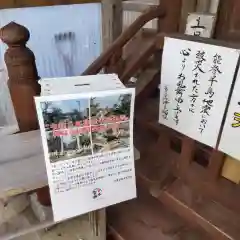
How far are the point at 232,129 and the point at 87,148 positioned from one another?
0.51 meters

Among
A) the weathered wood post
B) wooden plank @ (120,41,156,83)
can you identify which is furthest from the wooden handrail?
the weathered wood post

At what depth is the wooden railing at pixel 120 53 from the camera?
4.90ft

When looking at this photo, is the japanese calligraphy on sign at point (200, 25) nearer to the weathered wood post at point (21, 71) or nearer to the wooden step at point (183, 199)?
the wooden step at point (183, 199)

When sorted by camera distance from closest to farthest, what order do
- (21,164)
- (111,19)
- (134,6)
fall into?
(21,164)
(111,19)
(134,6)

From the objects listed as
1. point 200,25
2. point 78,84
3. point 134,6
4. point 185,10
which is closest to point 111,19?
point 134,6

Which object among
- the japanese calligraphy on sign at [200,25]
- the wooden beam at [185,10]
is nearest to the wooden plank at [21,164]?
the japanese calligraphy on sign at [200,25]

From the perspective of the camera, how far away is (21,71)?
3.45 ft

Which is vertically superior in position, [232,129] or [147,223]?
[232,129]

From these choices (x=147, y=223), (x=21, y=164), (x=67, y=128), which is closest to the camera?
(x=67, y=128)

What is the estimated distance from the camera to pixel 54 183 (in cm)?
96

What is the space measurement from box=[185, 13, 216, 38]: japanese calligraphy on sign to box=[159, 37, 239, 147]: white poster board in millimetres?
348

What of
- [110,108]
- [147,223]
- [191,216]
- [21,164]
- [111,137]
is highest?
[110,108]

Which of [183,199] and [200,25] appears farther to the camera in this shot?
[200,25]

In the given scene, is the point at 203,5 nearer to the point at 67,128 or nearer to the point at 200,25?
the point at 200,25
